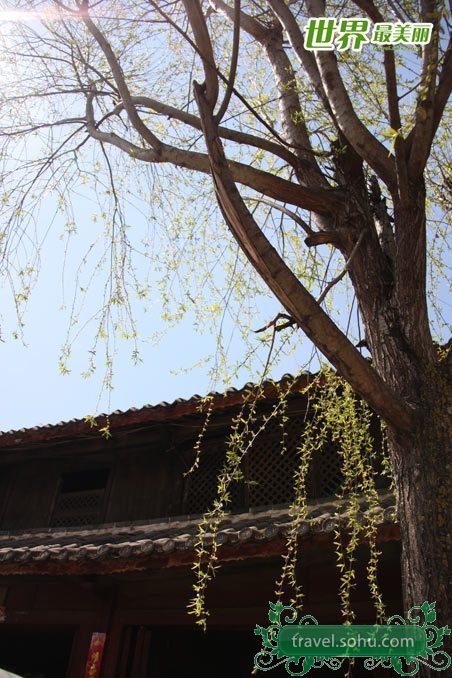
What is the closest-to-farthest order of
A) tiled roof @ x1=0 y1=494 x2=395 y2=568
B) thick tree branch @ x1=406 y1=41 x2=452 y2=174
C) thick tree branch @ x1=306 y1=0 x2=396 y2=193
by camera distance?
thick tree branch @ x1=406 y1=41 x2=452 y2=174 < thick tree branch @ x1=306 y1=0 x2=396 y2=193 < tiled roof @ x1=0 y1=494 x2=395 y2=568

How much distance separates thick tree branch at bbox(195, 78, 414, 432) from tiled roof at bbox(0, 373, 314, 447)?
251 centimetres

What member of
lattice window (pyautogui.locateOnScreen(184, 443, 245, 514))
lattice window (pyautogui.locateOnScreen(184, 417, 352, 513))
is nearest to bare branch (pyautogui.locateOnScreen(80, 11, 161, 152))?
lattice window (pyautogui.locateOnScreen(184, 417, 352, 513))

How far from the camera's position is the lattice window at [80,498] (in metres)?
7.10

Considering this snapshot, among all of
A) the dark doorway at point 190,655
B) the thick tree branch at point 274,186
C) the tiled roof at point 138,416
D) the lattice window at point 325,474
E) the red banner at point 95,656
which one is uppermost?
the tiled roof at point 138,416

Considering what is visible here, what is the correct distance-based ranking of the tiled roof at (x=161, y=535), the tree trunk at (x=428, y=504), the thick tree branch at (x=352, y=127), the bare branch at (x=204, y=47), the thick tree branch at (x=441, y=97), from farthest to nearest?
1. the tiled roof at (x=161, y=535)
2. the thick tree branch at (x=352, y=127)
3. the thick tree branch at (x=441, y=97)
4. the bare branch at (x=204, y=47)
5. the tree trunk at (x=428, y=504)

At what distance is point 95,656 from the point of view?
5289mm

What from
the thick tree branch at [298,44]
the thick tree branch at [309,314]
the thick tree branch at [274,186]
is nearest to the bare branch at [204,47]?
the thick tree branch at [309,314]

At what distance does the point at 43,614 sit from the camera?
19.3 ft

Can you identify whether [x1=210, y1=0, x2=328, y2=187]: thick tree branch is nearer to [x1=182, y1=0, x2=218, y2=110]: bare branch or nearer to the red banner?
[x1=182, y1=0, x2=218, y2=110]: bare branch

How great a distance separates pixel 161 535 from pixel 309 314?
11.0 feet

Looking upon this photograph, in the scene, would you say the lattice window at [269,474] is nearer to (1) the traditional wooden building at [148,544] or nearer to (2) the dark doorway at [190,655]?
(1) the traditional wooden building at [148,544]

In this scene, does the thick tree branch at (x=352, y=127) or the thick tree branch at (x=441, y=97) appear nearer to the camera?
the thick tree branch at (x=441, y=97)

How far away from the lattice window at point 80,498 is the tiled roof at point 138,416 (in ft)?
2.95

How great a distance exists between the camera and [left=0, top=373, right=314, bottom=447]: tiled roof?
547cm
